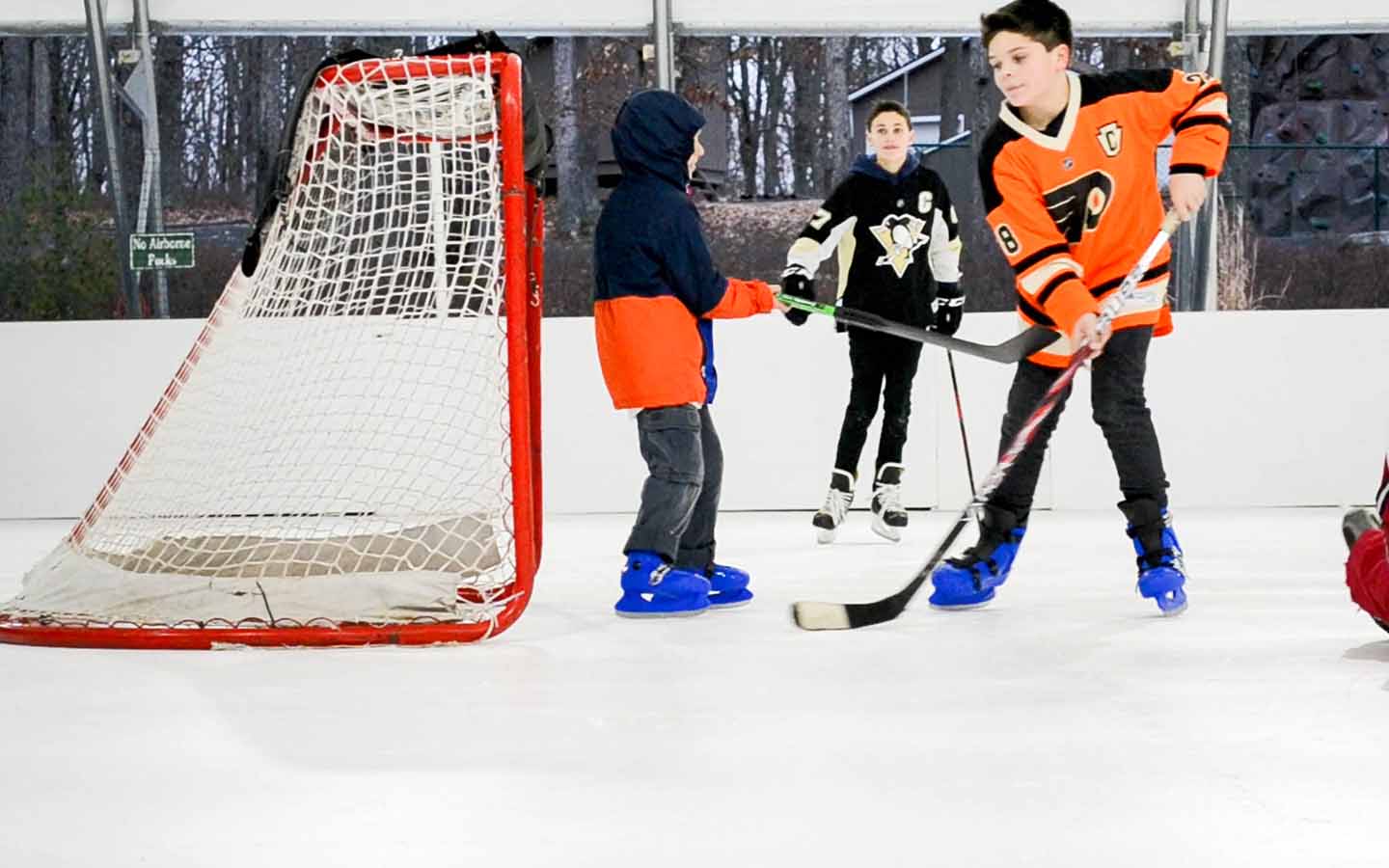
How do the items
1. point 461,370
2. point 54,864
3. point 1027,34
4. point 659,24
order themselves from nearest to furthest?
1. point 54,864
2. point 1027,34
3. point 461,370
4. point 659,24

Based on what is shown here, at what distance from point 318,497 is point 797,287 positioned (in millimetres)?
1222

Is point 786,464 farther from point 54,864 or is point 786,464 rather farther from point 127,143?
point 54,864

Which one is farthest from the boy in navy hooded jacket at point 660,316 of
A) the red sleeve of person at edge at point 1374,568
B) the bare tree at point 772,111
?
the bare tree at point 772,111

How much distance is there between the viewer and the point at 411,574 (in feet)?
9.30

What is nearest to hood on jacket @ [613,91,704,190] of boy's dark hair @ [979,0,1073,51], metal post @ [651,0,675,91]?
boy's dark hair @ [979,0,1073,51]

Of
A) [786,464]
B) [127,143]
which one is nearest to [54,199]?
[127,143]

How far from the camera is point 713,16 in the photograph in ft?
18.5

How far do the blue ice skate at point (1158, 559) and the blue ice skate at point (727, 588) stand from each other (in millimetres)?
709

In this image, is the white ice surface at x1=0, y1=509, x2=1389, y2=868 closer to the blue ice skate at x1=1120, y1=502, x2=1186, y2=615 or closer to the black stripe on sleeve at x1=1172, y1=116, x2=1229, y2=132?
the blue ice skate at x1=1120, y1=502, x2=1186, y2=615

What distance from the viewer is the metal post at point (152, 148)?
5.61 metres

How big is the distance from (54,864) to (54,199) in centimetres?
486

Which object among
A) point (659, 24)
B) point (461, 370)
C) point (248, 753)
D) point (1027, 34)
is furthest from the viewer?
point (659, 24)

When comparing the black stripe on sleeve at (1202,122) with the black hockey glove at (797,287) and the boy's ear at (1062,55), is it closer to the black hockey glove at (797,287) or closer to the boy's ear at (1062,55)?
the boy's ear at (1062,55)

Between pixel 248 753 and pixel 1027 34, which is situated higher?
pixel 1027 34
